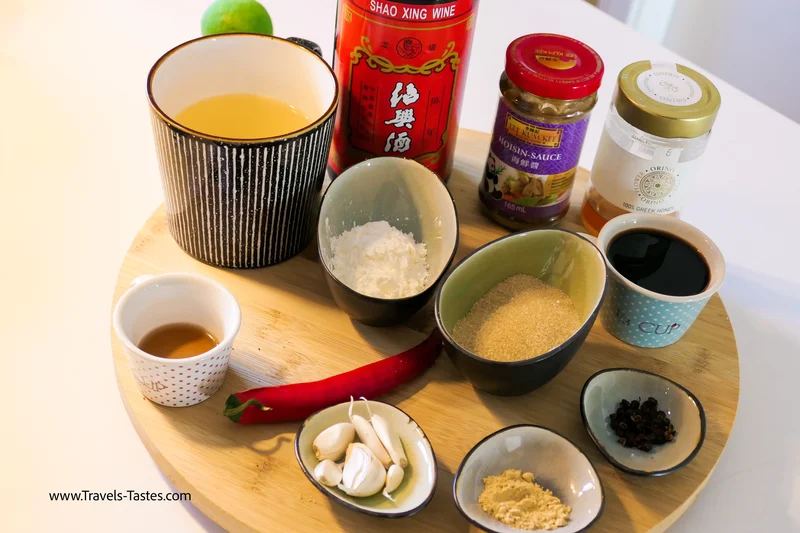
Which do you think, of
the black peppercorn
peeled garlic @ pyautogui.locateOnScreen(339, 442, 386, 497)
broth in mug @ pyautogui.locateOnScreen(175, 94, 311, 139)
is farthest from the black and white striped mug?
the black peppercorn

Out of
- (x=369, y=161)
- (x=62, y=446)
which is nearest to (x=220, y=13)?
(x=369, y=161)

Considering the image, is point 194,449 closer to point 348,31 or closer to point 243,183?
point 243,183

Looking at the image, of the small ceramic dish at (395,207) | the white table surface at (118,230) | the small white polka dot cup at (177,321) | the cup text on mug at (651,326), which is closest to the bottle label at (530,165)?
the small ceramic dish at (395,207)

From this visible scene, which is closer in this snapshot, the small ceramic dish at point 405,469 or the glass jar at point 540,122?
the small ceramic dish at point 405,469

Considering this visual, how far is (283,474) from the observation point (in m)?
0.90

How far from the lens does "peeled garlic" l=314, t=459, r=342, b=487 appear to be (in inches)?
33.6

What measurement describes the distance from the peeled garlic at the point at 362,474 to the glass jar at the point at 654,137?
1.87ft

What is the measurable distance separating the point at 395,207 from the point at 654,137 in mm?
375

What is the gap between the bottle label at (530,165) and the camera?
1121 mm

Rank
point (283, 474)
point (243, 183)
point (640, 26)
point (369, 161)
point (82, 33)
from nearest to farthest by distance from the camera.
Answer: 1. point (283, 474)
2. point (243, 183)
3. point (369, 161)
4. point (82, 33)
5. point (640, 26)

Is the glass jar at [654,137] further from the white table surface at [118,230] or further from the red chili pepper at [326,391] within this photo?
the red chili pepper at [326,391]

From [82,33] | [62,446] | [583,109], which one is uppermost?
[583,109]

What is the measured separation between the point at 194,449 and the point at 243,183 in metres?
0.34

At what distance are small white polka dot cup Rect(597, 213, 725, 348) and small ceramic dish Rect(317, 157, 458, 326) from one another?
215mm
